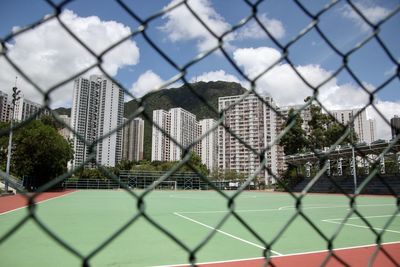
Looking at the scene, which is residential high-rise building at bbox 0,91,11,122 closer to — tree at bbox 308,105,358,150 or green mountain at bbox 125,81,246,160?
green mountain at bbox 125,81,246,160

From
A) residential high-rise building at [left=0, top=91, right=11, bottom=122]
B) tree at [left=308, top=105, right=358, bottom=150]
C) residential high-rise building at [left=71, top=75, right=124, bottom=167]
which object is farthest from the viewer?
tree at [left=308, top=105, right=358, bottom=150]

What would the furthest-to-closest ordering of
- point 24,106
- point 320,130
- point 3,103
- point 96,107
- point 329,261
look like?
point 320,130 → point 3,103 → point 329,261 → point 24,106 → point 96,107

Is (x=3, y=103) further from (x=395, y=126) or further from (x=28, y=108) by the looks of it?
(x=395, y=126)

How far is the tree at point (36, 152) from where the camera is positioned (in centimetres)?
2522

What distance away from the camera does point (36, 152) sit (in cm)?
2548

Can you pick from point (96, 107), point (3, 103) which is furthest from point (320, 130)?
point (96, 107)

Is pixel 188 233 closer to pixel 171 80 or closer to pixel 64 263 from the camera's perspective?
pixel 64 263

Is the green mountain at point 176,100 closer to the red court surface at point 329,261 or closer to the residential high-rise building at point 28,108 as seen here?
the residential high-rise building at point 28,108

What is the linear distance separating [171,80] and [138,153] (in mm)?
56141

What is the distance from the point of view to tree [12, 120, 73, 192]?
2522 cm

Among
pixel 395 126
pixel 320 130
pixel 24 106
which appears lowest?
pixel 395 126

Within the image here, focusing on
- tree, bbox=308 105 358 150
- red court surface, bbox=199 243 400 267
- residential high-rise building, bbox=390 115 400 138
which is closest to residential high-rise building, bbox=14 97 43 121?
residential high-rise building, bbox=390 115 400 138

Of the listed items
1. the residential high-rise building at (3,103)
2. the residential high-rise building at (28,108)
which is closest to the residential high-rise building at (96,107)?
the residential high-rise building at (28,108)

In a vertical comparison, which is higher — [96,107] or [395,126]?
[96,107]
